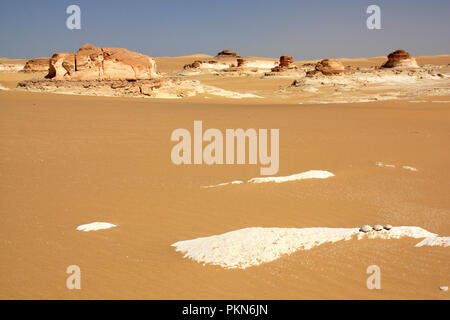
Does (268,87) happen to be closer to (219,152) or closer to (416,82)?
(416,82)

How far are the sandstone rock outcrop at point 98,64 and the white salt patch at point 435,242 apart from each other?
14443 mm

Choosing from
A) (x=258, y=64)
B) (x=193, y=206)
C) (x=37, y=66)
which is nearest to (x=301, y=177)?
(x=193, y=206)

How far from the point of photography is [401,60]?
32781 mm

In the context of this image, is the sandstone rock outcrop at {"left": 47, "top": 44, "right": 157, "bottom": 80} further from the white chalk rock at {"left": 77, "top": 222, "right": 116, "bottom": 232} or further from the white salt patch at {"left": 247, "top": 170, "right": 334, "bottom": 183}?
the white chalk rock at {"left": 77, "top": 222, "right": 116, "bottom": 232}

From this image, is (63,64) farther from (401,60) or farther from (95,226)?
(401,60)

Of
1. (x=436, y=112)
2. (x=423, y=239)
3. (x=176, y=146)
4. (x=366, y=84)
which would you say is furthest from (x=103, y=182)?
(x=366, y=84)

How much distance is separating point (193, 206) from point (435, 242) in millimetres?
2589

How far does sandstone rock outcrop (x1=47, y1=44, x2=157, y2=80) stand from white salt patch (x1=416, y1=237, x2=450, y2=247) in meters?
14.4

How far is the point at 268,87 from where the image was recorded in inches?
1235

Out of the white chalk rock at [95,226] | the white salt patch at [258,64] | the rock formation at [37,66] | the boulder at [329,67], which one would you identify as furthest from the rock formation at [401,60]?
the white chalk rock at [95,226]

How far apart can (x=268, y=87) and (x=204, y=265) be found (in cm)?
2915

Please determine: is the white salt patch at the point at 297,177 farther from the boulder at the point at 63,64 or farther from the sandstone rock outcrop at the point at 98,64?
the boulder at the point at 63,64

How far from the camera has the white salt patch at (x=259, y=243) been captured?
126 inches
